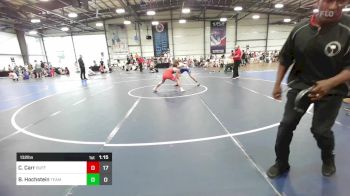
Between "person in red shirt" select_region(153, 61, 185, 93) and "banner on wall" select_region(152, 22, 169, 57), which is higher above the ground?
"banner on wall" select_region(152, 22, 169, 57)

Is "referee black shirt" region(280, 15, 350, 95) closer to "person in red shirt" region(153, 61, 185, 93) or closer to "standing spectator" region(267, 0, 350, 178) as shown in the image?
"standing spectator" region(267, 0, 350, 178)

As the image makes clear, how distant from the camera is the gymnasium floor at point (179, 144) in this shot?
2.59 meters

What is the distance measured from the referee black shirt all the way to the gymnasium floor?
1.16 m

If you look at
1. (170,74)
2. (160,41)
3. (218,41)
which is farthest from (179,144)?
(218,41)

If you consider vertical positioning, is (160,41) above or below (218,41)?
above

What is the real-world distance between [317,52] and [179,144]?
7.79 ft

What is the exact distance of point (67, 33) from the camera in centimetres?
3006

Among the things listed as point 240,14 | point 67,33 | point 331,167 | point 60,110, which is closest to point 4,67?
point 67,33

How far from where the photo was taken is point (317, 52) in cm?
213

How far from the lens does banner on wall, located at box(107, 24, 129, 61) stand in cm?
2816
